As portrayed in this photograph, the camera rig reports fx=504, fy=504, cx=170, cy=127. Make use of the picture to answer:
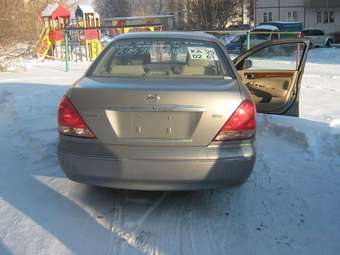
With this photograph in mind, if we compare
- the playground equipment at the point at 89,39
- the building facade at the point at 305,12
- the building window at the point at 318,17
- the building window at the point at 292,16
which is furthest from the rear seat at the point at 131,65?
the building window at the point at 292,16

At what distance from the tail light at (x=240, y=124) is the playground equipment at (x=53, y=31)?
799 inches

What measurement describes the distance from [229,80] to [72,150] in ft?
4.89

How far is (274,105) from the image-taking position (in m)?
7.54

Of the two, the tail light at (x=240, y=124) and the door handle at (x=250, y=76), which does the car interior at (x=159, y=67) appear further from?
the door handle at (x=250, y=76)

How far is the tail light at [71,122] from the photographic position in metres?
4.03

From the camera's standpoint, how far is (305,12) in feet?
166

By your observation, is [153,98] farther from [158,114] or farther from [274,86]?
[274,86]

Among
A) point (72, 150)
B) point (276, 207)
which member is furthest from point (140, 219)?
point (276, 207)

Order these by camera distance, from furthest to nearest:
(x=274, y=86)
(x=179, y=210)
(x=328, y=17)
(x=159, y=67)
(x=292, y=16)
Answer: (x=292, y=16) → (x=328, y=17) → (x=274, y=86) → (x=159, y=67) → (x=179, y=210)

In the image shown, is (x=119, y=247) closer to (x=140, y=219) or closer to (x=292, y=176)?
(x=140, y=219)

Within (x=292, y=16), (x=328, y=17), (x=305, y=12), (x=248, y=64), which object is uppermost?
(x=305, y=12)

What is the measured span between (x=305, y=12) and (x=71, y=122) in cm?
4990

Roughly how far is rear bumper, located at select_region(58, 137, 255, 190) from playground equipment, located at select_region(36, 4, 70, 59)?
20053mm

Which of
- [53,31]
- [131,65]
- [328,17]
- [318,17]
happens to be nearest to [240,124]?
[131,65]
